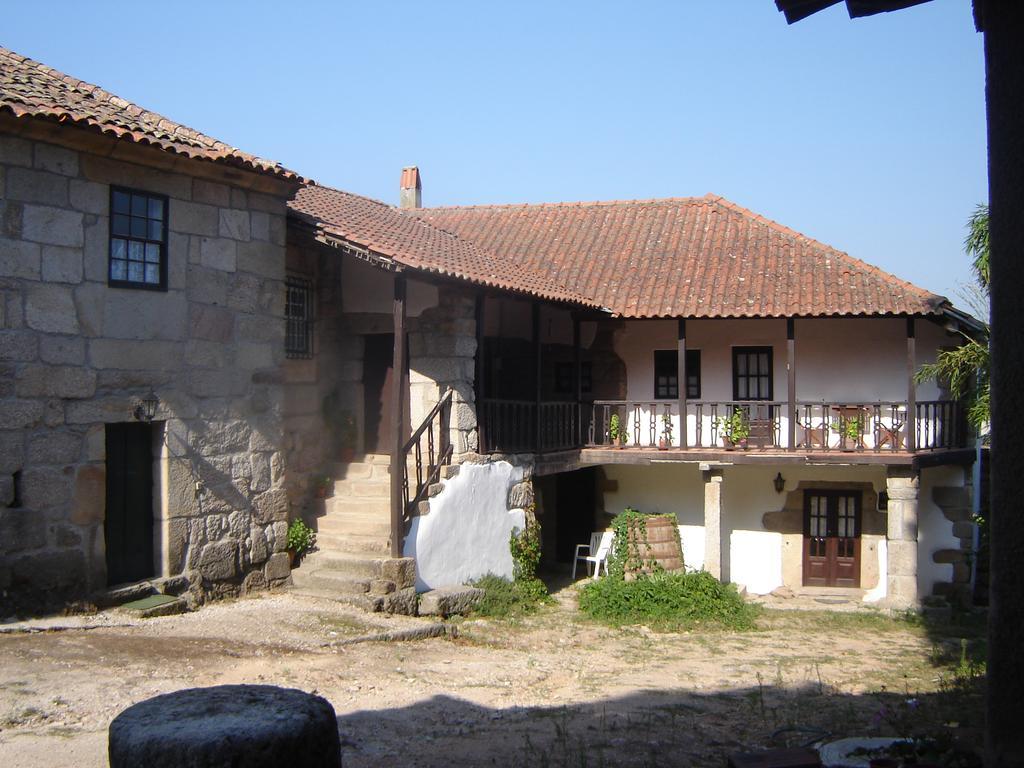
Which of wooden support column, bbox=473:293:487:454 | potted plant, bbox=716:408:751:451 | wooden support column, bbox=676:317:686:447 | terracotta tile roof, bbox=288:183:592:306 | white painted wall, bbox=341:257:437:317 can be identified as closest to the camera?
terracotta tile roof, bbox=288:183:592:306

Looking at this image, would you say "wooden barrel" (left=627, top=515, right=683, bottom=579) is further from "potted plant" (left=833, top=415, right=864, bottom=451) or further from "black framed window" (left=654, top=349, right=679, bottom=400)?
"potted plant" (left=833, top=415, right=864, bottom=451)

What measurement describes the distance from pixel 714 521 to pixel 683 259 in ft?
14.2

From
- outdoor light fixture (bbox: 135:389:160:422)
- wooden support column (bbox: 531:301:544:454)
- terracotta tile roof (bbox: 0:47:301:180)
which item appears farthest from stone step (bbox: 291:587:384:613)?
terracotta tile roof (bbox: 0:47:301:180)

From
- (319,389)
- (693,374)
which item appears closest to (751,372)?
(693,374)

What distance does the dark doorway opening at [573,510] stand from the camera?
A: 55.1 feet

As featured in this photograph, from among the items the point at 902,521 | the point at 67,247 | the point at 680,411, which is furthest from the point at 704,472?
the point at 67,247

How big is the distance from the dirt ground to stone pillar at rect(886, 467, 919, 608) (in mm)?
2257

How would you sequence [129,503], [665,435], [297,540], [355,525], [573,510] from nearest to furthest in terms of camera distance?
[129,503], [297,540], [355,525], [665,435], [573,510]

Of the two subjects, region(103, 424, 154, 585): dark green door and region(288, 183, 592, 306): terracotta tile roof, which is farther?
region(288, 183, 592, 306): terracotta tile roof

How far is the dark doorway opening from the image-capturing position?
16.8 meters

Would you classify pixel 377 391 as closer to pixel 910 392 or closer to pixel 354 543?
pixel 354 543

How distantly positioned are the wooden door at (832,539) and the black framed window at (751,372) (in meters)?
1.84

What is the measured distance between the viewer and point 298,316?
12203 millimetres

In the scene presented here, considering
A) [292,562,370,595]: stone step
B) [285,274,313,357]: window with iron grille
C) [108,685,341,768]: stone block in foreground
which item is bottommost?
[292,562,370,595]: stone step
